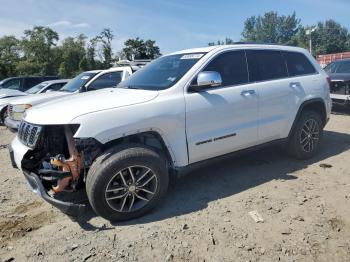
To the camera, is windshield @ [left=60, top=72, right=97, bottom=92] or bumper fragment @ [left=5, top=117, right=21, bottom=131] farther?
windshield @ [left=60, top=72, right=97, bottom=92]

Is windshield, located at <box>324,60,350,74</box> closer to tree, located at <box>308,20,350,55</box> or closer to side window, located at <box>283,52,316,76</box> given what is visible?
side window, located at <box>283,52,316,76</box>

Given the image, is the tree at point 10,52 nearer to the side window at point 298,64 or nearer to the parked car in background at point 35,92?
the parked car in background at point 35,92

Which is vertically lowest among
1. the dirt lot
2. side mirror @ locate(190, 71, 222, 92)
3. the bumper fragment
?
the dirt lot

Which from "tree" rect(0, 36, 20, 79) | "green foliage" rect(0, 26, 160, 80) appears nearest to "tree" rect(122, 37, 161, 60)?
"green foliage" rect(0, 26, 160, 80)

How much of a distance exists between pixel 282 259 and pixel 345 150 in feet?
13.1

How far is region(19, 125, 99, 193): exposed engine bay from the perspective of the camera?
3.81 metres

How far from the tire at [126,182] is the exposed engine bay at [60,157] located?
19 cm

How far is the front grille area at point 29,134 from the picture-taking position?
3896 mm

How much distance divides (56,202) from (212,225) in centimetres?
164

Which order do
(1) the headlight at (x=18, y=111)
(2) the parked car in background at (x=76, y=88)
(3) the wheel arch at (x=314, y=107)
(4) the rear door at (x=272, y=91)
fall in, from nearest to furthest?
(4) the rear door at (x=272, y=91) < (3) the wheel arch at (x=314, y=107) < (1) the headlight at (x=18, y=111) < (2) the parked car in background at (x=76, y=88)

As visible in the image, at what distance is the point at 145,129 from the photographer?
395cm

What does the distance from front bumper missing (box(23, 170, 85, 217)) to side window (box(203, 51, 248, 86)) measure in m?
2.30

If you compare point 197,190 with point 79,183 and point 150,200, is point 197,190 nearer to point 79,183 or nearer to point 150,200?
point 150,200

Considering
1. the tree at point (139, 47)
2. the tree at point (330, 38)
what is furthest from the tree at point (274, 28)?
the tree at point (139, 47)
